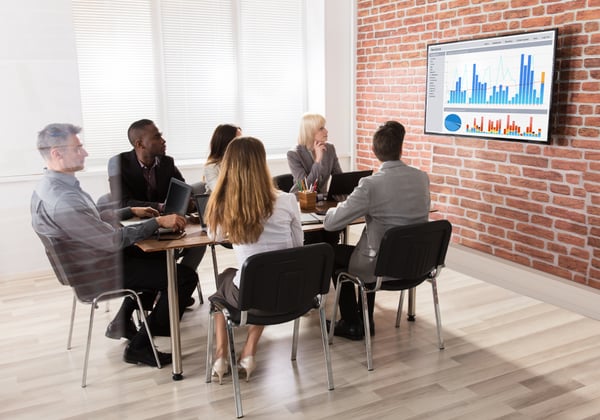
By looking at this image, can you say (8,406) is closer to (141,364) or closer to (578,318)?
(141,364)

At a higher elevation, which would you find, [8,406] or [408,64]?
[408,64]

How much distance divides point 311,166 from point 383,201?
1.25m

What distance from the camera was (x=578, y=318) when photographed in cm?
356

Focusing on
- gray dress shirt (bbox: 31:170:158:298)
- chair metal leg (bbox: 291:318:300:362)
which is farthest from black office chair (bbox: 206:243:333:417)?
gray dress shirt (bbox: 31:170:158:298)

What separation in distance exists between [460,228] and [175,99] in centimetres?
282

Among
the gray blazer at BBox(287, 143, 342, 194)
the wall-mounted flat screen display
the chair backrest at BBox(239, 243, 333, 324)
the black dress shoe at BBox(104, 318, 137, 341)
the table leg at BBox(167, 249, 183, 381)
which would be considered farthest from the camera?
the gray blazer at BBox(287, 143, 342, 194)

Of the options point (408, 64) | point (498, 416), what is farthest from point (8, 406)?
point (408, 64)

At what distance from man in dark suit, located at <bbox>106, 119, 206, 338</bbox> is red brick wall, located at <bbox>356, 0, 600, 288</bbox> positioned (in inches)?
86.3

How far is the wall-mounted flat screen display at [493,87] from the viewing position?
3701 mm

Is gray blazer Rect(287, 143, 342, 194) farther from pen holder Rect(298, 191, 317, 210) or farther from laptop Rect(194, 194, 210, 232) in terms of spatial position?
laptop Rect(194, 194, 210, 232)

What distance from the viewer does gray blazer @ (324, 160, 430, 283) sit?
2.87m

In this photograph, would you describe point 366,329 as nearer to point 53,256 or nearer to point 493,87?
point 53,256

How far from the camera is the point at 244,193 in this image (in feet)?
8.10

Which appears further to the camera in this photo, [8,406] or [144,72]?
[144,72]
